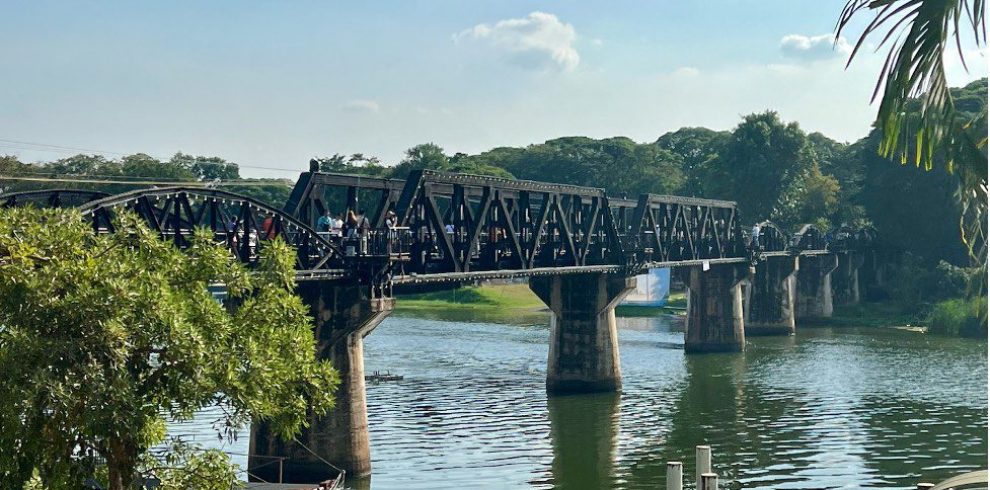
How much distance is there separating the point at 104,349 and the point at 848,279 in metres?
122

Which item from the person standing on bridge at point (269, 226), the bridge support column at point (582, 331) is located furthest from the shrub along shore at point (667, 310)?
the person standing on bridge at point (269, 226)

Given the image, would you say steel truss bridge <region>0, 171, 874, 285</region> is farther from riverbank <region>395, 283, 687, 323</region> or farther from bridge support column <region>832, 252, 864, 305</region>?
bridge support column <region>832, 252, 864, 305</region>

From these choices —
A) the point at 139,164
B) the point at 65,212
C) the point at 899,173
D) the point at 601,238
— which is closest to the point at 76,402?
the point at 65,212

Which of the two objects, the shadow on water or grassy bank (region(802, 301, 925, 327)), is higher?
grassy bank (region(802, 301, 925, 327))

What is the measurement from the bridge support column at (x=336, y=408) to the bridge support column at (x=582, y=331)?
26084 millimetres

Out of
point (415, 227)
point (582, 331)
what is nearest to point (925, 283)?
point (582, 331)

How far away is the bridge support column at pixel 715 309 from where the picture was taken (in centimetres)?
9888

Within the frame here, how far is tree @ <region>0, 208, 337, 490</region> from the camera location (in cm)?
1983

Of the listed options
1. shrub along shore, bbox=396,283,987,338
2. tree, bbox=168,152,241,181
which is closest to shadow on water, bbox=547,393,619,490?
shrub along shore, bbox=396,283,987,338

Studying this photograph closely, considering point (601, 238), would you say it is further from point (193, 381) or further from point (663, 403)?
point (193, 381)

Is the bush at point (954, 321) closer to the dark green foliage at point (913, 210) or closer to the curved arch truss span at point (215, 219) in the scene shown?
the dark green foliage at point (913, 210)

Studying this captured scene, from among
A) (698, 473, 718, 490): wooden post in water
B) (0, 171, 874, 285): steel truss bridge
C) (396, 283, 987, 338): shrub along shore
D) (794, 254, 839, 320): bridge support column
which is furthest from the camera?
(794, 254, 839, 320): bridge support column

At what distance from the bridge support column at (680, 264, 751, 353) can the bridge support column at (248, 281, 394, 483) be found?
5578 centimetres

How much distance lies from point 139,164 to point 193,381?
149220 millimetres
